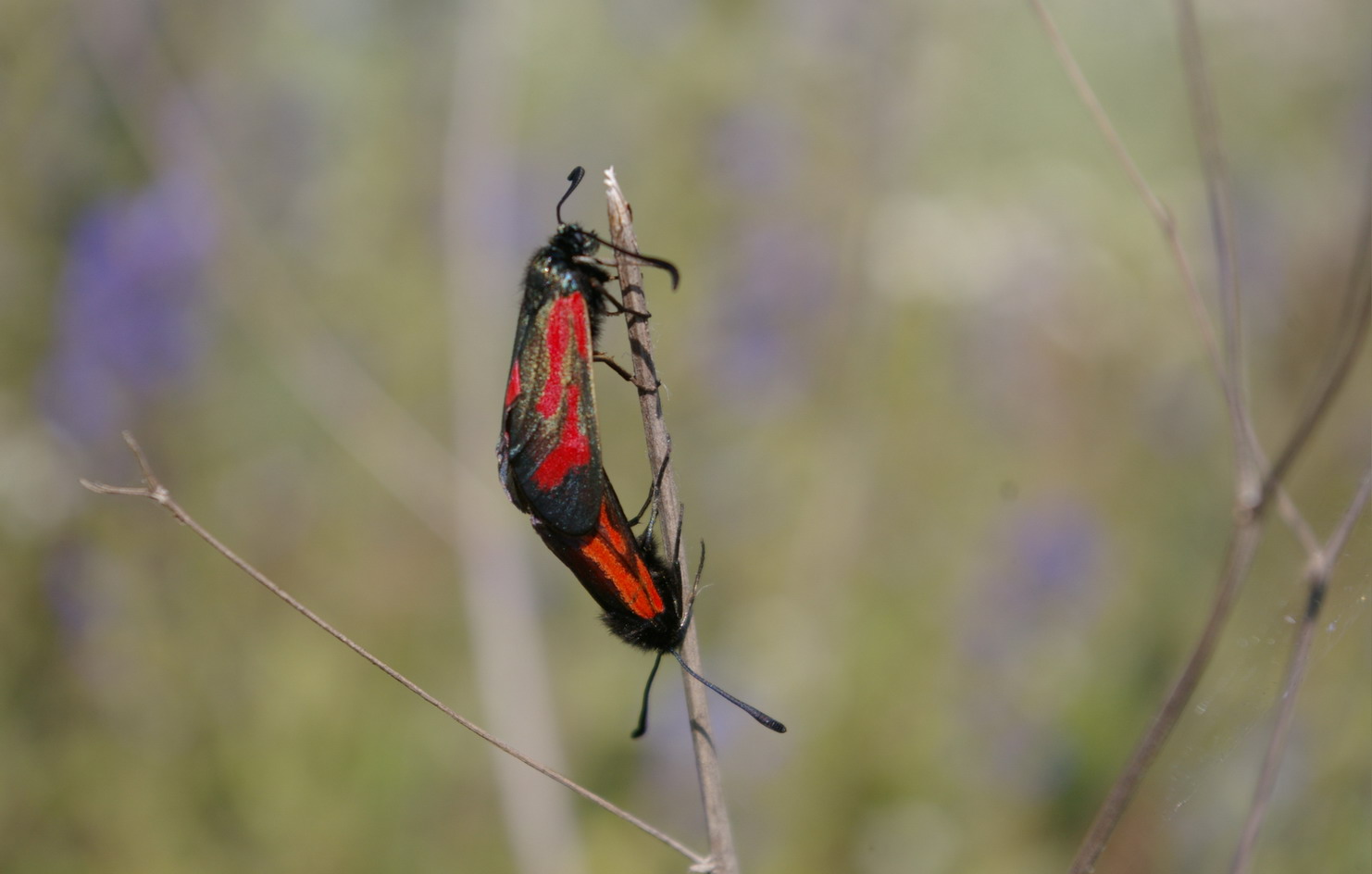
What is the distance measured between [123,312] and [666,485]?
2.71m

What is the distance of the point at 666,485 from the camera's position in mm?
1036

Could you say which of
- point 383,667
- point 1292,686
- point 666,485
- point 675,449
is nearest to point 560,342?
point 666,485

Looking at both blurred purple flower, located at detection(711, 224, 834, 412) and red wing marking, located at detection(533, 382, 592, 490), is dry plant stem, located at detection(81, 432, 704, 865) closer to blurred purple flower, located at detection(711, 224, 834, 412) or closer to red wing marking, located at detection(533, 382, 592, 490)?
red wing marking, located at detection(533, 382, 592, 490)

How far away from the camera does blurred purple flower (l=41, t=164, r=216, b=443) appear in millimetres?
2982

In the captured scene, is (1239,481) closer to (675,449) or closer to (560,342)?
(560,342)

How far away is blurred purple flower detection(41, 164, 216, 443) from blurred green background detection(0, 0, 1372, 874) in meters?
0.01

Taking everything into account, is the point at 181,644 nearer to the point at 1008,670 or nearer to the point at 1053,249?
the point at 1008,670

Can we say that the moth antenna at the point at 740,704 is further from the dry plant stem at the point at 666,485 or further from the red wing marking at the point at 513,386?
the red wing marking at the point at 513,386

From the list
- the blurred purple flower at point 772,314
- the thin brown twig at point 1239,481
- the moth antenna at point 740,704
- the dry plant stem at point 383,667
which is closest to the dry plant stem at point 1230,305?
the thin brown twig at point 1239,481

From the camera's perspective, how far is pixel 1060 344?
379cm

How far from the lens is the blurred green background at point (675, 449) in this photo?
2.72m

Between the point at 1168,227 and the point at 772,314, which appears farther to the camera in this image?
the point at 772,314

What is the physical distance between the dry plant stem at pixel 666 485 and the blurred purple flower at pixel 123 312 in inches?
98.7

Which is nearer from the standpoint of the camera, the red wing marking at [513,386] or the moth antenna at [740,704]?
the moth antenna at [740,704]
